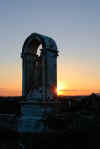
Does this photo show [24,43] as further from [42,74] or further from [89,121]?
[89,121]

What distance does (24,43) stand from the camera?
11.8 metres

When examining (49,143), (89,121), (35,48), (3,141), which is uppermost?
(35,48)

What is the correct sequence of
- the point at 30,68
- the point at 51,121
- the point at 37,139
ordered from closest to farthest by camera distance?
the point at 37,139
the point at 51,121
the point at 30,68

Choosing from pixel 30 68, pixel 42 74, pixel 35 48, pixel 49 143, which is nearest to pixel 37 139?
pixel 49 143

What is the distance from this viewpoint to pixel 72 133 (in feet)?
22.2

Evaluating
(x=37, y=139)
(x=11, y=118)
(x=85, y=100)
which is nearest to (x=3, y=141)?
(x=11, y=118)

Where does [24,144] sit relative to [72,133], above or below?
below

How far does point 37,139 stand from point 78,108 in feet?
11.3

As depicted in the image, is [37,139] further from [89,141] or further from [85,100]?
[85,100]

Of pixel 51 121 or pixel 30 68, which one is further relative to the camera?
pixel 30 68

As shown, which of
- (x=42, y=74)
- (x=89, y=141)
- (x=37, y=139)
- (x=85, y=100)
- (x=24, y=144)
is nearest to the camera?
(x=89, y=141)

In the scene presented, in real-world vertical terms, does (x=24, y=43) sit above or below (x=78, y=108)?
above

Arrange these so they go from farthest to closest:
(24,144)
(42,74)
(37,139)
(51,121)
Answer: (42,74)
(51,121)
(24,144)
(37,139)

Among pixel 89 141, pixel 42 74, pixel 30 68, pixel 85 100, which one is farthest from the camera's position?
pixel 30 68
